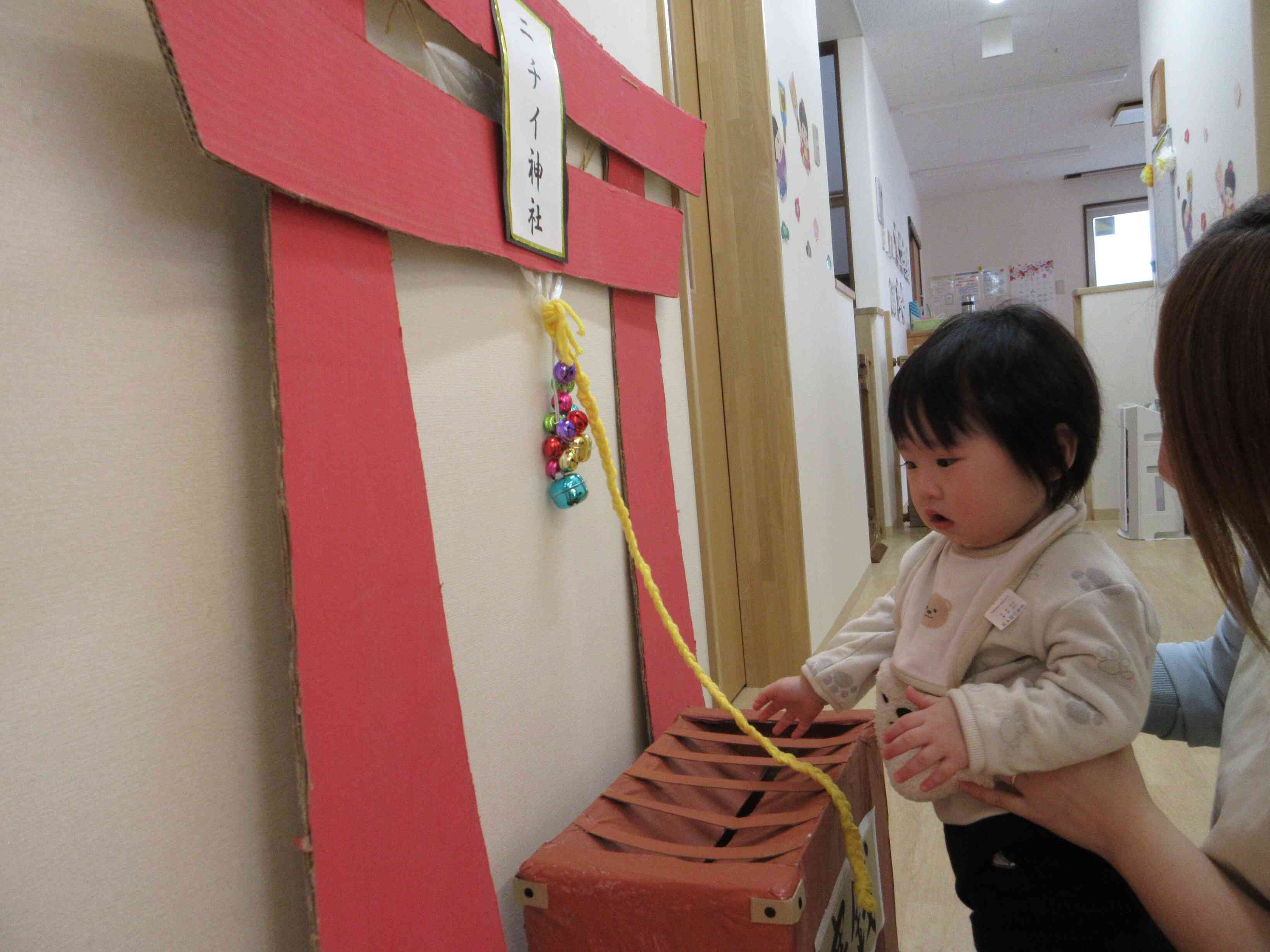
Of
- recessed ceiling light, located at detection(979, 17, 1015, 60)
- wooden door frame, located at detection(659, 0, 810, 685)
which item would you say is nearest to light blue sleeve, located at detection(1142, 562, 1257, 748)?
wooden door frame, located at detection(659, 0, 810, 685)

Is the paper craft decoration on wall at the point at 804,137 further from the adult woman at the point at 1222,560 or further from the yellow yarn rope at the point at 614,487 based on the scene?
the adult woman at the point at 1222,560

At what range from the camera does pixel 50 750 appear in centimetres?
48

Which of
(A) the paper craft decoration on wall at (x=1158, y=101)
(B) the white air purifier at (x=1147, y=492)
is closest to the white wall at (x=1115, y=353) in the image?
(B) the white air purifier at (x=1147, y=492)

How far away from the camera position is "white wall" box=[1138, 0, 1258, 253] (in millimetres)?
2504

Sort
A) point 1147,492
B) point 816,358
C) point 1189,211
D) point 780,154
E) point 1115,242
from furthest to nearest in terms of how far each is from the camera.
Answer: point 1115,242, point 1147,492, point 1189,211, point 816,358, point 780,154

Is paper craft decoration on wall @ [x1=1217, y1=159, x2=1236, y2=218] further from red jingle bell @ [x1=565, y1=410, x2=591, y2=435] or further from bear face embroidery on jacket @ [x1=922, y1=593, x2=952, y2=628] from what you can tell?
red jingle bell @ [x1=565, y1=410, x2=591, y2=435]

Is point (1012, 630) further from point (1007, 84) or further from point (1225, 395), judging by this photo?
point (1007, 84)

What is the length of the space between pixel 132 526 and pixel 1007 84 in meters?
6.65

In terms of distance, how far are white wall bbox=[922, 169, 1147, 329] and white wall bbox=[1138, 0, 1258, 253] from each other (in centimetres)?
508

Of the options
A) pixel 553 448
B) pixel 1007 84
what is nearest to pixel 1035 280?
pixel 1007 84

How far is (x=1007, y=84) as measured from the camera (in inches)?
234

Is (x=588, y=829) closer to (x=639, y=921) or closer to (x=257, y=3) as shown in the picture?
(x=639, y=921)

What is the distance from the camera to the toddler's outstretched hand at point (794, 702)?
1058 mm

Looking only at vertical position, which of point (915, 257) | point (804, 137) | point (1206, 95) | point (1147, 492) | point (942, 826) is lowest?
point (942, 826)
